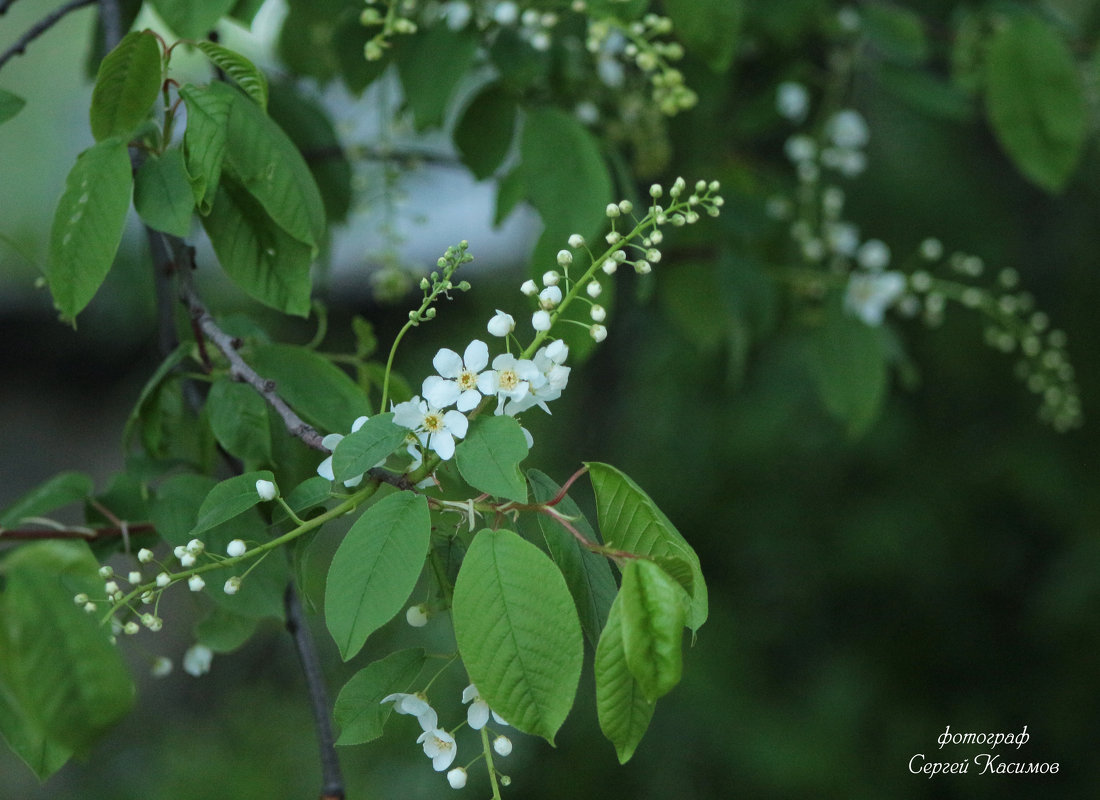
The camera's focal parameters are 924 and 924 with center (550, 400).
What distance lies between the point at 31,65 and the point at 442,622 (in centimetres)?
310

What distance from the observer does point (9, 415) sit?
4.16m

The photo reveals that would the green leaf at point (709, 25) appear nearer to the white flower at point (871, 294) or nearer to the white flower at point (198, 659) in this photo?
the white flower at point (871, 294)

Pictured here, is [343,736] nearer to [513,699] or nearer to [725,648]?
[513,699]

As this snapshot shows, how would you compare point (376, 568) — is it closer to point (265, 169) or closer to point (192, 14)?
point (265, 169)

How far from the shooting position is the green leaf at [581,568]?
771 millimetres

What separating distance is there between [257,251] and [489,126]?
1.66 feet

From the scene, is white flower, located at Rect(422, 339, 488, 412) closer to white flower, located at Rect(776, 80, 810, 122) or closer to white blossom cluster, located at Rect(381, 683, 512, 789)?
white blossom cluster, located at Rect(381, 683, 512, 789)

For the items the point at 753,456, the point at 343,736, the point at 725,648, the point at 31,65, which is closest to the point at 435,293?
the point at 343,736

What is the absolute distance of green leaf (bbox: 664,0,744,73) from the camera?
126 centimetres

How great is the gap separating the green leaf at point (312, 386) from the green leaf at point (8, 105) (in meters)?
0.33

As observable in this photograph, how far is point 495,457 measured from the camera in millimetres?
709

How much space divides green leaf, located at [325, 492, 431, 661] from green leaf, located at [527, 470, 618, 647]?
0.12 m

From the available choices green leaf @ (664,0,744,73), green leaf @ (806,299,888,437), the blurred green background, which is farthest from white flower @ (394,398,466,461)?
the blurred green background

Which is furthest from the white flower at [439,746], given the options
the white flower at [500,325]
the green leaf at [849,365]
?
the green leaf at [849,365]
